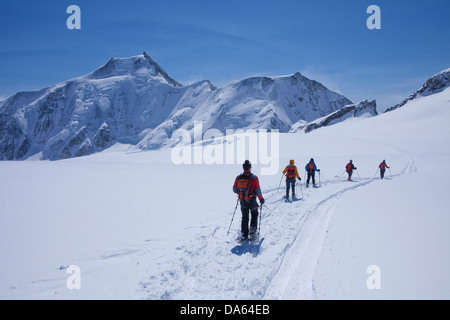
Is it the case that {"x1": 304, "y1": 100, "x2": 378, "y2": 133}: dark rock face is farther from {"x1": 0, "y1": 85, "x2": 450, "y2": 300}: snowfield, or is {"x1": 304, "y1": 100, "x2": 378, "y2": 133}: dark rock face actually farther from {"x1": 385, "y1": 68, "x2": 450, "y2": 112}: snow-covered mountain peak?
{"x1": 0, "y1": 85, "x2": 450, "y2": 300}: snowfield

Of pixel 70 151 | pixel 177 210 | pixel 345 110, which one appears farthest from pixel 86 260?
pixel 70 151

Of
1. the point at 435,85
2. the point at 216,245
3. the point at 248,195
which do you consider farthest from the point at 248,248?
the point at 435,85

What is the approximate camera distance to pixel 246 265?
5859mm

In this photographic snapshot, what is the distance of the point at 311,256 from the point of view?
20.3 feet

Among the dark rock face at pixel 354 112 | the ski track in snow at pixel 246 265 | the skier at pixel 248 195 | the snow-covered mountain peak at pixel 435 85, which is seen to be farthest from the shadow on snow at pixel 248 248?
the snow-covered mountain peak at pixel 435 85

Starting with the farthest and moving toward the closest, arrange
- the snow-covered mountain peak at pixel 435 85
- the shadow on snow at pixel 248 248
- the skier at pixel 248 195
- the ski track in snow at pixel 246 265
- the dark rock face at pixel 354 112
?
1. the dark rock face at pixel 354 112
2. the snow-covered mountain peak at pixel 435 85
3. the skier at pixel 248 195
4. the shadow on snow at pixel 248 248
5. the ski track in snow at pixel 246 265

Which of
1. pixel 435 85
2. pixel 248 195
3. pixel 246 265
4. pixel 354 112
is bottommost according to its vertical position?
pixel 246 265

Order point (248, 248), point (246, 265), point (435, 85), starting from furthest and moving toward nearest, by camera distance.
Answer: point (435, 85) < point (248, 248) < point (246, 265)

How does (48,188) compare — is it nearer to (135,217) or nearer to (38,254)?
(135,217)

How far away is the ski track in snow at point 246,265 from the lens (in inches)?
191

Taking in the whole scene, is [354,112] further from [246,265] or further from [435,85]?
[246,265]

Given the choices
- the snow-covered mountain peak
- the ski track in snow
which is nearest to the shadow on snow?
the ski track in snow

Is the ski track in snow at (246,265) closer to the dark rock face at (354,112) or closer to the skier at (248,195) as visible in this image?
the skier at (248,195)

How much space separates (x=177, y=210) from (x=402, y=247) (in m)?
8.00
